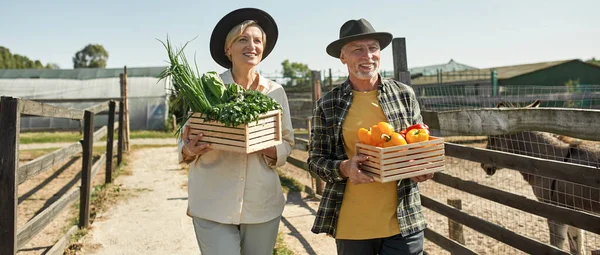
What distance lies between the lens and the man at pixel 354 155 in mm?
2307

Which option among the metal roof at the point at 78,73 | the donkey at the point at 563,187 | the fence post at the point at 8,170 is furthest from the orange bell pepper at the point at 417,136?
the metal roof at the point at 78,73

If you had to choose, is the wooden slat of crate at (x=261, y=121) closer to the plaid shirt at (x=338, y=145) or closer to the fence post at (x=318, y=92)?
the plaid shirt at (x=338, y=145)

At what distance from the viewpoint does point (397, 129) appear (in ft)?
7.82

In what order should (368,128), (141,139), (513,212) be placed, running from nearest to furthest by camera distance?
(368,128) → (513,212) → (141,139)

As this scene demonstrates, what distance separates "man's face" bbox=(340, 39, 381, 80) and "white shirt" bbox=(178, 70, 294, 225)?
57 cm

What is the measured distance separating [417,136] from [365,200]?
42cm

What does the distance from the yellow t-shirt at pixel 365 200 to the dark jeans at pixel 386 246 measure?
4cm

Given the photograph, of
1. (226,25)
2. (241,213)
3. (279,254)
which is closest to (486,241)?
(279,254)

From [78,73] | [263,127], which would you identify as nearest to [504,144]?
[263,127]

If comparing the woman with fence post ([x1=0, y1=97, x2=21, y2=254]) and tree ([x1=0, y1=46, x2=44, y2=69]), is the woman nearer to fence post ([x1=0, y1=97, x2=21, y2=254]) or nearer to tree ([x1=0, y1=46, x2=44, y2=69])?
fence post ([x1=0, y1=97, x2=21, y2=254])

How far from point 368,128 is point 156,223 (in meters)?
4.26

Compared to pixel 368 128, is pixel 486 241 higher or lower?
lower

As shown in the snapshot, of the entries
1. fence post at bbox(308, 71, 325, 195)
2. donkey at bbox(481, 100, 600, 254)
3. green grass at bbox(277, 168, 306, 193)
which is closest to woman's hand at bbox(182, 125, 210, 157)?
donkey at bbox(481, 100, 600, 254)

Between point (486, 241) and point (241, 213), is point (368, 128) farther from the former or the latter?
point (486, 241)
